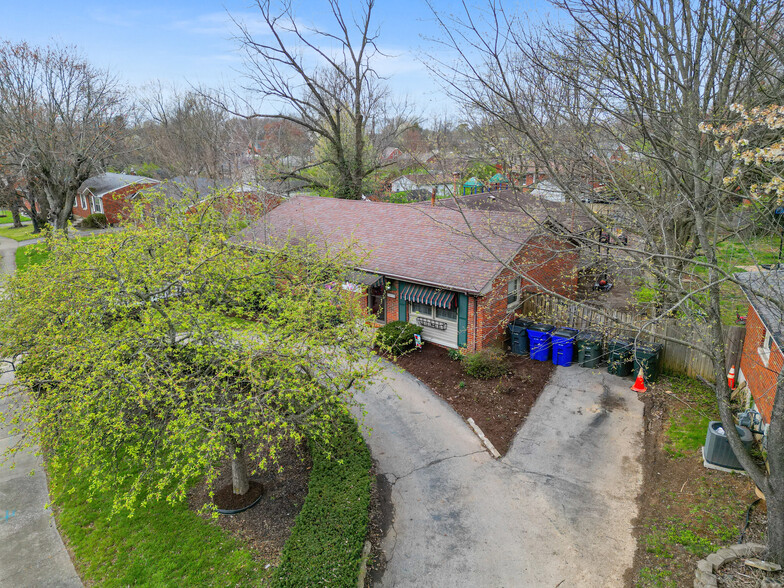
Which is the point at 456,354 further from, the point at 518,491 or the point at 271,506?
the point at 271,506

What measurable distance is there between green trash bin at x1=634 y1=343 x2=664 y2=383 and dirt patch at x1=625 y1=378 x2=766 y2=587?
2.89m

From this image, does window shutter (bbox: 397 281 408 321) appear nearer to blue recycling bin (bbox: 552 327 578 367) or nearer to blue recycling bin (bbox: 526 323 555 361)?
blue recycling bin (bbox: 526 323 555 361)

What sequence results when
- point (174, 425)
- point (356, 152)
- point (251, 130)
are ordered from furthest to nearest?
point (251, 130) < point (356, 152) < point (174, 425)

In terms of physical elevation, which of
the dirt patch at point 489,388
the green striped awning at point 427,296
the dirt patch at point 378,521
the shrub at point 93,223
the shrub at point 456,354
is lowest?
the dirt patch at point 378,521

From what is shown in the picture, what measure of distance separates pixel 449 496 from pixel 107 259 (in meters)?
7.37

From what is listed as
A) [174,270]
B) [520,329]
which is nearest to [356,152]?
[520,329]

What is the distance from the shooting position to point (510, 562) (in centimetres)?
721

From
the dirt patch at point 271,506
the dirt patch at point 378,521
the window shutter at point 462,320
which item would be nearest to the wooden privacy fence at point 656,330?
the window shutter at point 462,320

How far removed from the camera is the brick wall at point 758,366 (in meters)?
8.39

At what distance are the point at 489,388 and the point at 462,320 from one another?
2.42 m

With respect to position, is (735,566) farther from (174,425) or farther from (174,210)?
(174,210)

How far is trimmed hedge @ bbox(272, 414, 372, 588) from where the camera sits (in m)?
6.34

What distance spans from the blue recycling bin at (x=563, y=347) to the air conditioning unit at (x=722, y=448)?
492 centimetres

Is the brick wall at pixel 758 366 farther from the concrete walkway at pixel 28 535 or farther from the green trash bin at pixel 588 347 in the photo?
the concrete walkway at pixel 28 535
